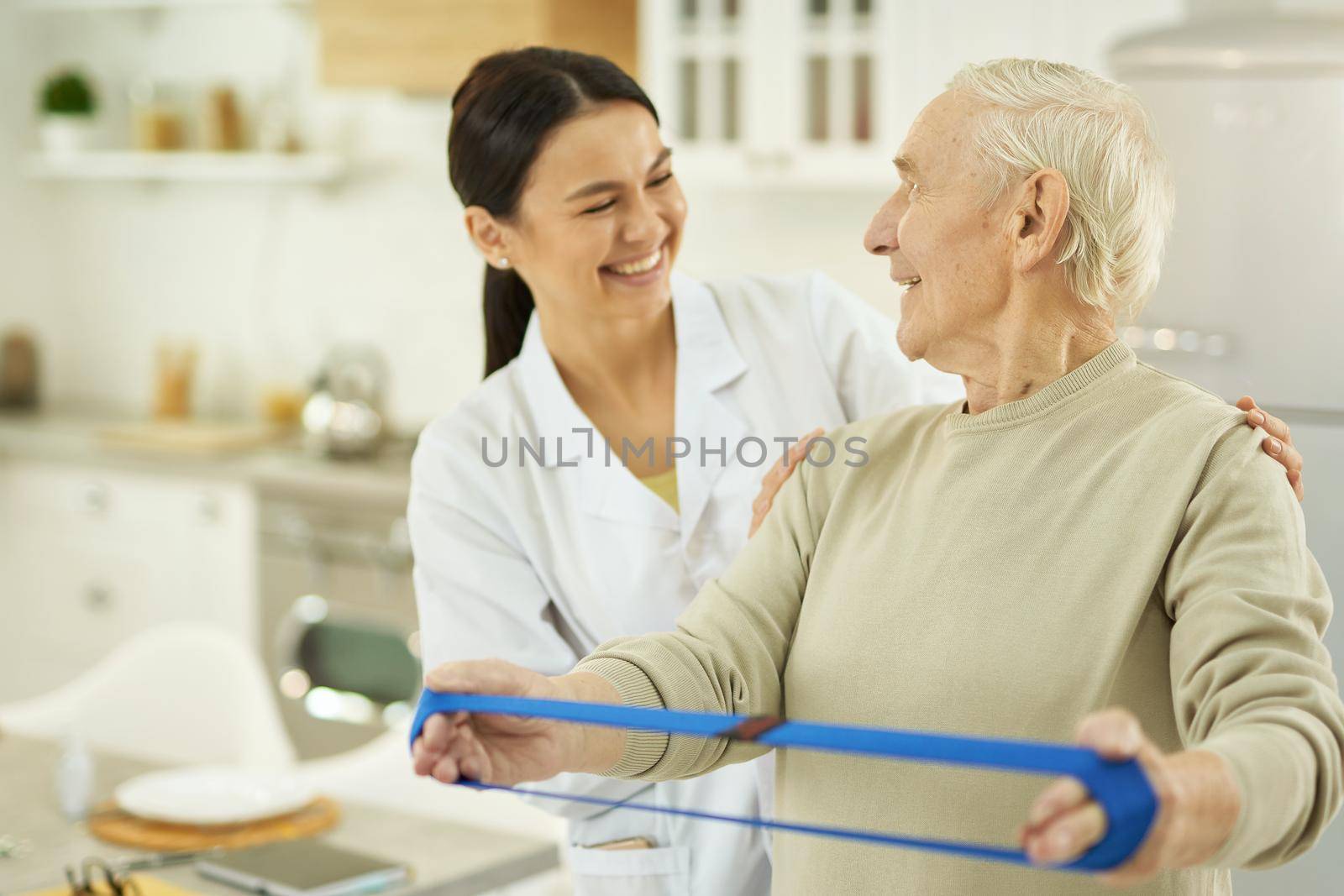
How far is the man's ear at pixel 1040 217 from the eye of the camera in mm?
1041

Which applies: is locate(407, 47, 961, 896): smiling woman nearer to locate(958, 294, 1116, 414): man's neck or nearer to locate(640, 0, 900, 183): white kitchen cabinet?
locate(958, 294, 1116, 414): man's neck

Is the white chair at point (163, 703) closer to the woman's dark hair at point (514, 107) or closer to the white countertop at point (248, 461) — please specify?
the white countertop at point (248, 461)

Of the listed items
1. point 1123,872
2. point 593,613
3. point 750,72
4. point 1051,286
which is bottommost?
point 593,613

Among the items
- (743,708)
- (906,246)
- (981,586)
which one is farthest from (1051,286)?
(743,708)

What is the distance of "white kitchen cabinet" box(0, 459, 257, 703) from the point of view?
395 centimetres

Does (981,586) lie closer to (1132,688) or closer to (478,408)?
(1132,688)

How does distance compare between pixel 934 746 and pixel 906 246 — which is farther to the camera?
pixel 906 246

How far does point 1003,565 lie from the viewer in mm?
1070

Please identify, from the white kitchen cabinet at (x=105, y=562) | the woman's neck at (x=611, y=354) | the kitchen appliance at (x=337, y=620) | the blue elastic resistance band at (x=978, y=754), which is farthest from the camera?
the white kitchen cabinet at (x=105, y=562)

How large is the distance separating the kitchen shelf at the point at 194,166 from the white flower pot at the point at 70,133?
0.02 metres

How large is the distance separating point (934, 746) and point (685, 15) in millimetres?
2819

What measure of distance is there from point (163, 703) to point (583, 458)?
1.43 metres

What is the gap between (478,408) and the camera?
158cm

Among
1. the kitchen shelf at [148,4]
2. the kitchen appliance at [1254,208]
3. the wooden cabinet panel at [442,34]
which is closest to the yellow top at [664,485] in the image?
the kitchen appliance at [1254,208]
